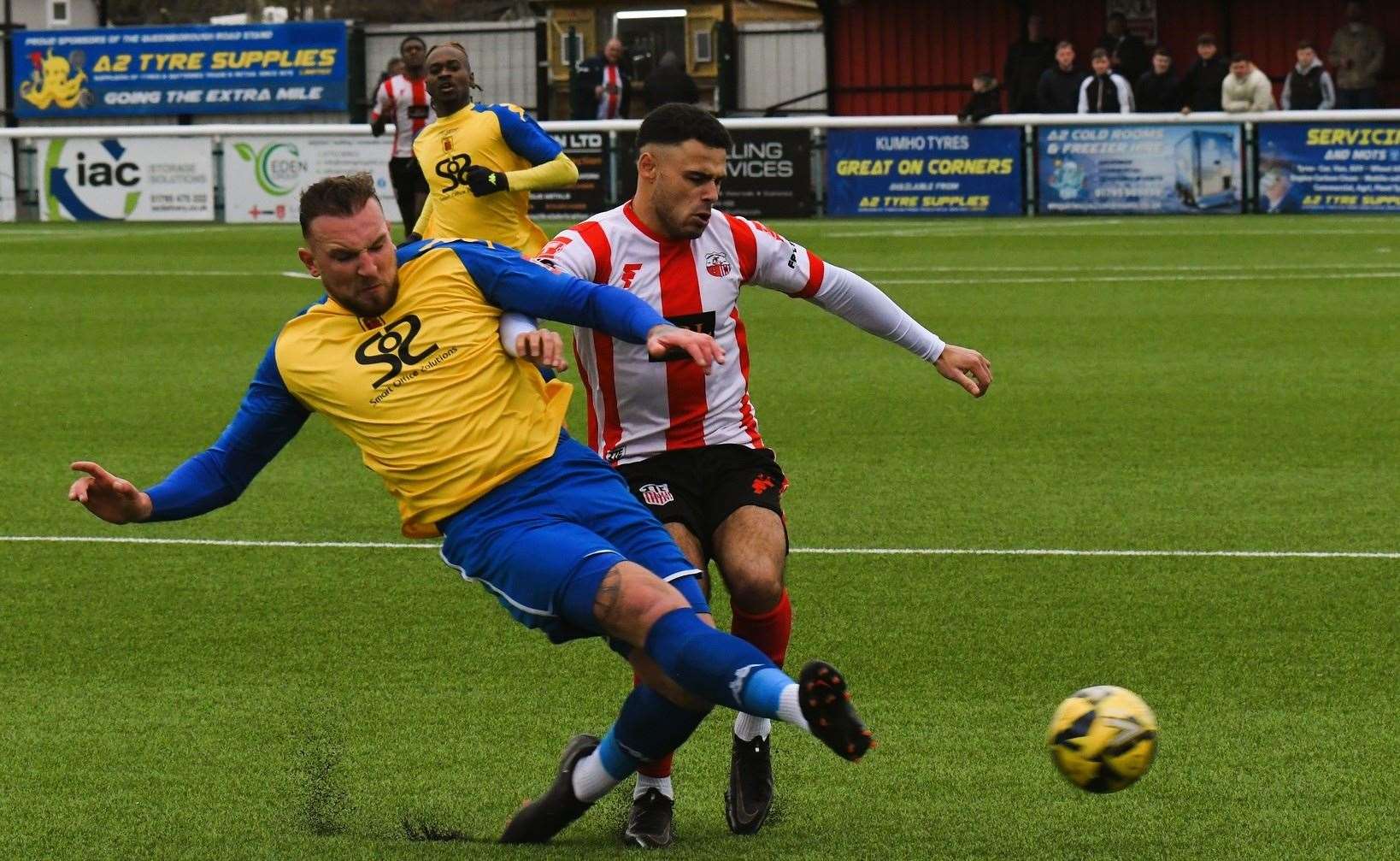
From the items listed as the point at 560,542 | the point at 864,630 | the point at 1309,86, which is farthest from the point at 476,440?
the point at 1309,86

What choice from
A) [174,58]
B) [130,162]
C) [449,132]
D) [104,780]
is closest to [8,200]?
[130,162]

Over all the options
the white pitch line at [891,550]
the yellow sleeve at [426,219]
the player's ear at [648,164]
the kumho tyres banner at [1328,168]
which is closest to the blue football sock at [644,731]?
the player's ear at [648,164]

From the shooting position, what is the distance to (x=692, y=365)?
576 cm

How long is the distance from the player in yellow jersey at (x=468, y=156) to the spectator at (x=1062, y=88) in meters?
16.3

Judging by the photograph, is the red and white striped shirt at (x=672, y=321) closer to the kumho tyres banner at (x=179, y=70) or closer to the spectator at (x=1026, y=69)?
the spectator at (x=1026, y=69)

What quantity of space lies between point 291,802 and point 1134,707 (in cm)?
216

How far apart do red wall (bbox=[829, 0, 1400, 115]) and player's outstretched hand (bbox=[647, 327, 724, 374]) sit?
31.9 metres

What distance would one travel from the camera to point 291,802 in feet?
17.7

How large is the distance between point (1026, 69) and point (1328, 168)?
5.81 meters

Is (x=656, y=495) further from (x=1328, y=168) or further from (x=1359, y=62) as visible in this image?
(x=1359, y=62)

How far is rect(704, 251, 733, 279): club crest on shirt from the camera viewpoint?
5758 mm

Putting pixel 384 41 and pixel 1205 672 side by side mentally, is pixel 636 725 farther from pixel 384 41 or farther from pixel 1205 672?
pixel 384 41

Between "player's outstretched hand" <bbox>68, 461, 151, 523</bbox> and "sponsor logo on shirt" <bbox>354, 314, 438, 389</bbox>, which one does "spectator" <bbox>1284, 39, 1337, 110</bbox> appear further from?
"player's outstretched hand" <bbox>68, 461, 151, 523</bbox>

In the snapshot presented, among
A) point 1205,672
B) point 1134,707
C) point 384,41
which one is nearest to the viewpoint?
point 1134,707
